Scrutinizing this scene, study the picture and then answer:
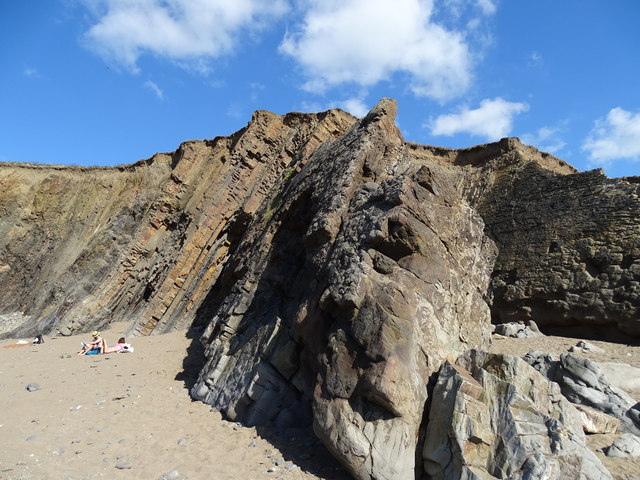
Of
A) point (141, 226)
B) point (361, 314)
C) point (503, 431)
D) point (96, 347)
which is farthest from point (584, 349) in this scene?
point (141, 226)

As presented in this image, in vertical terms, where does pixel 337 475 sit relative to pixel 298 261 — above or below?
below

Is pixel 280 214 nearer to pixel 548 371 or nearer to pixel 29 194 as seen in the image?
pixel 548 371

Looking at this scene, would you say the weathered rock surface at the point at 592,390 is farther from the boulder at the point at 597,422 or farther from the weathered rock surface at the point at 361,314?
the weathered rock surface at the point at 361,314

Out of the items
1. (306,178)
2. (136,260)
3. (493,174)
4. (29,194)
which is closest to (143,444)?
(306,178)

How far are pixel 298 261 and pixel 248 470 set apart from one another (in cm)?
461

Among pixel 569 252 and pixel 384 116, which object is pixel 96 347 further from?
pixel 569 252

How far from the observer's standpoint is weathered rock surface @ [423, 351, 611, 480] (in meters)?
4.02

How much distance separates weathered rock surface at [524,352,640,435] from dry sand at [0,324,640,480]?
66cm

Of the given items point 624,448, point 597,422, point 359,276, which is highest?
point 359,276

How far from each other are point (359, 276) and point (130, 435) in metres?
3.93

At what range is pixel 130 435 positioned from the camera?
5812 mm

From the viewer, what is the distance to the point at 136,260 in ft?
64.6

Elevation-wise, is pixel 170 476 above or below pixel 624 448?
below

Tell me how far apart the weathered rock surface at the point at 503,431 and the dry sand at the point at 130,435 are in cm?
123
